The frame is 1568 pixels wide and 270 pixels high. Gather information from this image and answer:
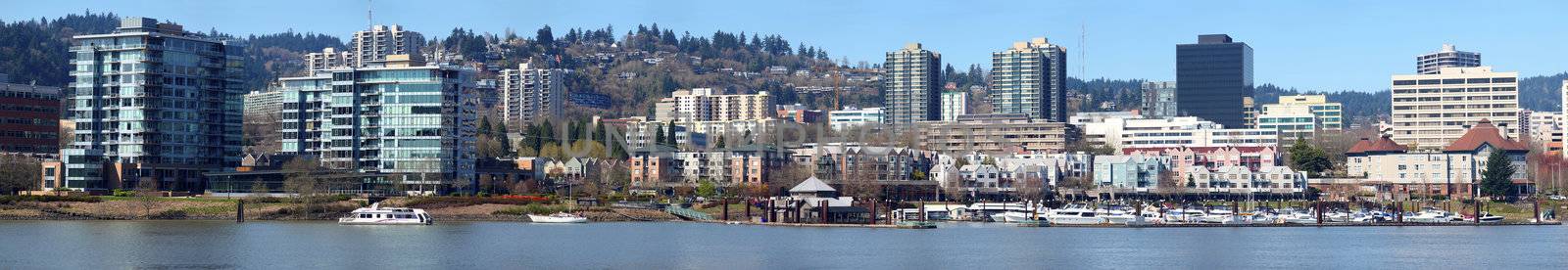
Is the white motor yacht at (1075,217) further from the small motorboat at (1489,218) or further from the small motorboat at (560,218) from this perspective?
the small motorboat at (560,218)

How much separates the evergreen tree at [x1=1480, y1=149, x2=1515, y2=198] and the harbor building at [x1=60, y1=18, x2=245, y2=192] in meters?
102

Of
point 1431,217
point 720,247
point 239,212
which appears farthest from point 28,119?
point 1431,217

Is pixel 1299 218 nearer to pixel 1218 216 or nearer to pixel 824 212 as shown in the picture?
pixel 1218 216

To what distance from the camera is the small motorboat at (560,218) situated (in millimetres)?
123562

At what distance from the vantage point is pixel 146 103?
14412 centimetres

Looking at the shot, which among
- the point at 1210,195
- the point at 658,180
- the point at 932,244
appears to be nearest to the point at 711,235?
the point at 932,244

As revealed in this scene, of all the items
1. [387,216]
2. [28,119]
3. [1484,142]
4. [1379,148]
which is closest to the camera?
[387,216]

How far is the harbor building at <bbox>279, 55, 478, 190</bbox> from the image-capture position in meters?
142

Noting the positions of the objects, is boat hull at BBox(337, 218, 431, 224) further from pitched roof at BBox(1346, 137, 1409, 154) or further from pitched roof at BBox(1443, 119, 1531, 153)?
pitched roof at BBox(1443, 119, 1531, 153)

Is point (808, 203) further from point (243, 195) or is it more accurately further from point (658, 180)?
point (658, 180)

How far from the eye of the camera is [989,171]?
606ft

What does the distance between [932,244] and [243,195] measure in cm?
5784

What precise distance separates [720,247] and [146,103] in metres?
68.6

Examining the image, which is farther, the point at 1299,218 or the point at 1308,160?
the point at 1308,160
